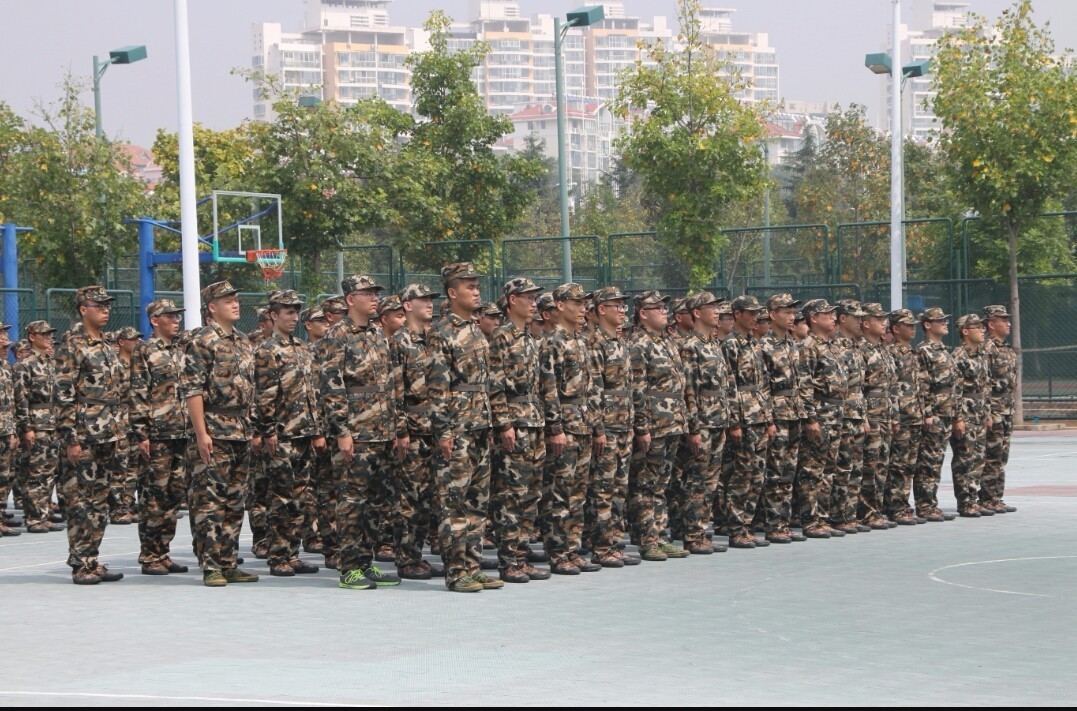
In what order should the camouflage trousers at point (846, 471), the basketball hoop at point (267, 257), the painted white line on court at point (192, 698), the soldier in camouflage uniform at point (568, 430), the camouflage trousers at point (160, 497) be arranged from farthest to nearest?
the basketball hoop at point (267, 257), the camouflage trousers at point (846, 471), the camouflage trousers at point (160, 497), the soldier in camouflage uniform at point (568, 430), the painted white line on court at point (192, 698)

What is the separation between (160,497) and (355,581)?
5.88 feet

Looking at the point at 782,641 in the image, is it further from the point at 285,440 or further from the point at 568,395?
the point at 285,440

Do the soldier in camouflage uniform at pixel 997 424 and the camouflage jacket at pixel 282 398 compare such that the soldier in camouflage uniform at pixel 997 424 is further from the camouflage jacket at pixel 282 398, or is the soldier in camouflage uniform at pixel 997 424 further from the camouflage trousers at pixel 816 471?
the camouflage jacket at pixel 282 398

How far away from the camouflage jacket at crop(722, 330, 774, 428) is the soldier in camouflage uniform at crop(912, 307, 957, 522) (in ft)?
7.34

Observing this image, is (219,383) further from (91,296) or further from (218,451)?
(91,296)

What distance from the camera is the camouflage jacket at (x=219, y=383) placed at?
11.5 metres

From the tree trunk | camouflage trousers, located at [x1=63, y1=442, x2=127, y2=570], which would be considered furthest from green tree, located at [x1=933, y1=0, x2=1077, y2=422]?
camouflage trousers, located at [x1=63, y1=442, x2=127, y2=570]

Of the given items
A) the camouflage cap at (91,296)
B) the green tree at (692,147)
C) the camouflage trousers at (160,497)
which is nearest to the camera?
the camouflage trousers at (160,497)

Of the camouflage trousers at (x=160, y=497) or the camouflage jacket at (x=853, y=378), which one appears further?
the camouflage jacket at (x=853, y=378)

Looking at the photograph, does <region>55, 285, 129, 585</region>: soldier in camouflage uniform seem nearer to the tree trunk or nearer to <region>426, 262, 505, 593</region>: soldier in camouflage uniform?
<region>426, 262, 505, 593</region>: soldier in camouflage uniform

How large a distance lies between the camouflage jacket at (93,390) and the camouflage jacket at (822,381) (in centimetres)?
572

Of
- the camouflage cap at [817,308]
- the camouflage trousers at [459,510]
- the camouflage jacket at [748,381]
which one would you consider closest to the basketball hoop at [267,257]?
the camouflage cap at [817,308]

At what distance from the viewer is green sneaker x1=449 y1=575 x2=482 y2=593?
10.9 metres

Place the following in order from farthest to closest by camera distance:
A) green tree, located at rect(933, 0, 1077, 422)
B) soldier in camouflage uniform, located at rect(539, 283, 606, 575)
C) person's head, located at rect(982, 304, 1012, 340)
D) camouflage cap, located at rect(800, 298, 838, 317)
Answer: green tree, located at rect(933, 0, 1077, 422), person's head, located at rect(982, 304, 1012, 340), camouflage cap, located at rect(800, 298, 838, 317), soldier in camouflage uniform, located at rect(539, 283, 606, 575)
